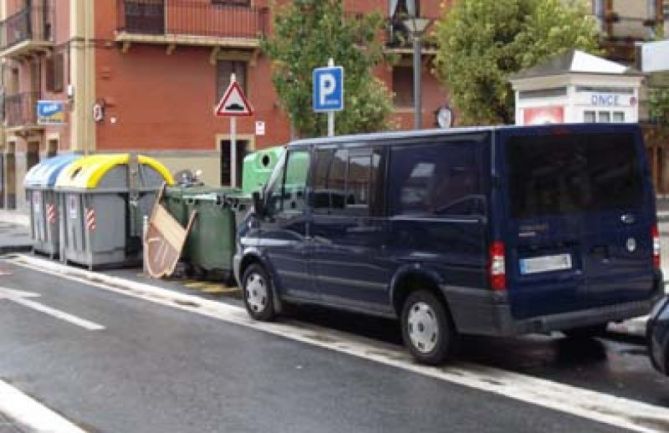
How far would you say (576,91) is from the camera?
673 inches

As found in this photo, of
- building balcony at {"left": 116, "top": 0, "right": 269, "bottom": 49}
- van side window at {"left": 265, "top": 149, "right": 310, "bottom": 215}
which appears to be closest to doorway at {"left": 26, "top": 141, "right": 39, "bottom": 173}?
building balcony at {"left": 116, "top": 0, "right": 269, "bottom": 49}

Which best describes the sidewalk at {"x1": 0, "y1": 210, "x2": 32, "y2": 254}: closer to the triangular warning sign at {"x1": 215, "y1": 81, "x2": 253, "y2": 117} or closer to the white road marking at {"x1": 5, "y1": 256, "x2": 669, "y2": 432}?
the triangular warning sign at {"x1": 215, "y1": 81, "x2": 253, "y2": 117}

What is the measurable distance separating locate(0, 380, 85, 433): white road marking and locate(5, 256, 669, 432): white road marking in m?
2.88

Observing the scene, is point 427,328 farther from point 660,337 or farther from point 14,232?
point 14,232

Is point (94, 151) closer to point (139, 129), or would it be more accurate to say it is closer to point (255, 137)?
point (139, 129)

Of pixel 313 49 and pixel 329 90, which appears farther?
pixel 313 49

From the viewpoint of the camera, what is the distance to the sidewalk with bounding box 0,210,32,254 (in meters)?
20.8

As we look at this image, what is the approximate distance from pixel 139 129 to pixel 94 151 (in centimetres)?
151

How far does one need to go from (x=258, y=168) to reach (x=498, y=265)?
7.46m

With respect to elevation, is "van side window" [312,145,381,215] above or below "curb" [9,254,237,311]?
above

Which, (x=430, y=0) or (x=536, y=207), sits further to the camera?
(x=430, y=0)

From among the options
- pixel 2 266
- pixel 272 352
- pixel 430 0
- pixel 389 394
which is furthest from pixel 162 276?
pixel 430 0

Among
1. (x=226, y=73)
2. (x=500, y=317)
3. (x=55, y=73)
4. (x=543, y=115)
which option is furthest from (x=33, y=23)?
(x=500, y=317)

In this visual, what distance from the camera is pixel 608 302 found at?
8625 mm
